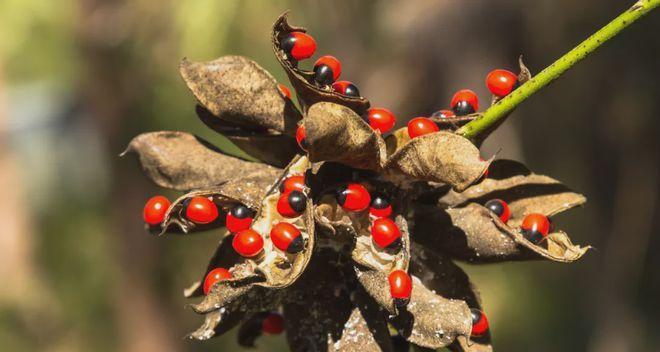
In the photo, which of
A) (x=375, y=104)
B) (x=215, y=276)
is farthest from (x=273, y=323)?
(x=375, y=104)

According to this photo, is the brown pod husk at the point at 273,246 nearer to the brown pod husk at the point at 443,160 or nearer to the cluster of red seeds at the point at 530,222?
the brown pod husk at the point at 443,160

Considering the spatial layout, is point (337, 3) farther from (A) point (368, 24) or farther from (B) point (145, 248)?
(B) point (145, 248)

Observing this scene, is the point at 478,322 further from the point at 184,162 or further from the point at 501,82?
the point at 184,162

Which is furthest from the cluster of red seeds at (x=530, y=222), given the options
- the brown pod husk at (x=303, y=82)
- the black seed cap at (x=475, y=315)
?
the brown pod husk at (x=303, y=82)

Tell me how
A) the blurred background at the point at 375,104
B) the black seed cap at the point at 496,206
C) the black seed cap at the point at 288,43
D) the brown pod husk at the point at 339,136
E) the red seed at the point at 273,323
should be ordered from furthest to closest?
the blurred background at the point at 375,104, the red seed at the point at 273,323, the black seed cap at the point at 496,206, the black seed cap at the point at 288,43, the brown pod husk at the point at 339,136

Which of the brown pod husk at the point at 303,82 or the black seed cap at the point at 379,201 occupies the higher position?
the brown pod husk at the point at 303,82
